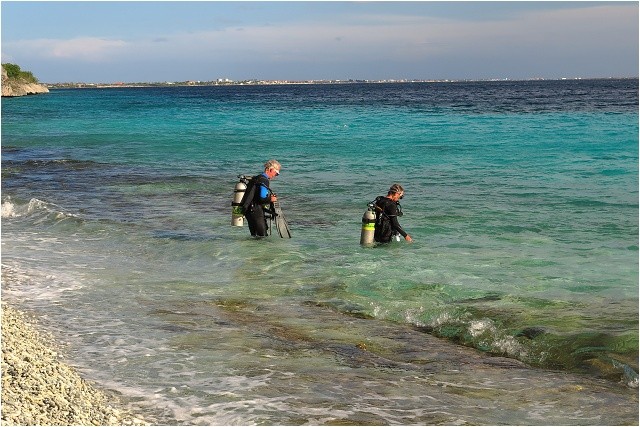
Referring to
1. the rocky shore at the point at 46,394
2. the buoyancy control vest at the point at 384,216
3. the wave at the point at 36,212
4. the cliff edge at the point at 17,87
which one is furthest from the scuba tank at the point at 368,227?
the cliff edge at the point at 17,87

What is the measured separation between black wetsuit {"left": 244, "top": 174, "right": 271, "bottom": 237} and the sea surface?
0.24m

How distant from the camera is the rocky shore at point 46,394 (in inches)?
241

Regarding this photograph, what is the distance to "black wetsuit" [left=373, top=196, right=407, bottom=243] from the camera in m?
13.1

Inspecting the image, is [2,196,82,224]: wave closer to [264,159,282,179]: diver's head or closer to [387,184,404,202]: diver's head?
[264,159,282,179]: diver's head

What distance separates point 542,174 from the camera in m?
25.2

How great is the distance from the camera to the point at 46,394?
21.6ft

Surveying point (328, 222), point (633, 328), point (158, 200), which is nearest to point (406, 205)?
point (328, 222)

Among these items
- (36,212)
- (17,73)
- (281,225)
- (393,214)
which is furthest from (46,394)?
(17,73)

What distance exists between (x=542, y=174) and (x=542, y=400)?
18869mm

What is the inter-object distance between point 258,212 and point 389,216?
2.46m

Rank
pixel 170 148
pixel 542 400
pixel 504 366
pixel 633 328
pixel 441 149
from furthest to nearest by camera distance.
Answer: pixel 170 148 → pixel 441 149 → pixel 633 328 → pixel 504 366 → pixel 542 400

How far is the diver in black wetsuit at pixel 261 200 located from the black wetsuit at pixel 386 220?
1.78m

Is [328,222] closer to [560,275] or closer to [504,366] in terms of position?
[560,275]

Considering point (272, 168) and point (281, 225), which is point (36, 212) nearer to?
point (281, 225)
